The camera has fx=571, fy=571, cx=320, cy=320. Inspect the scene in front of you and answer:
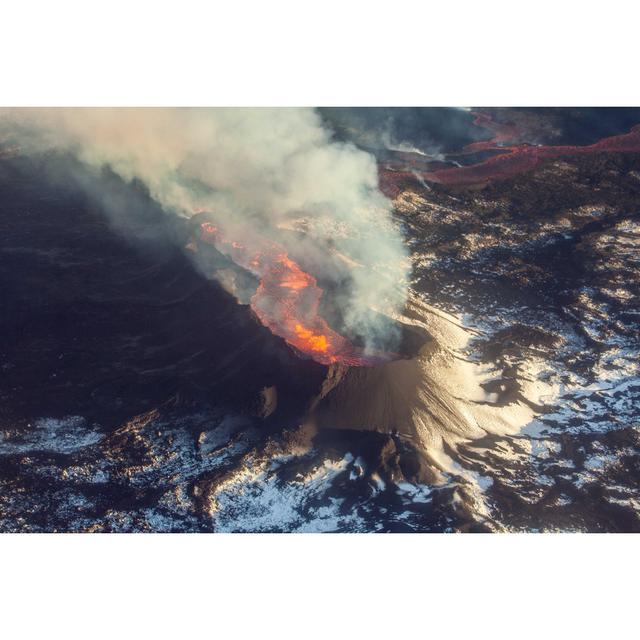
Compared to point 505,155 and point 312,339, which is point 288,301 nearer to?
point 312,339

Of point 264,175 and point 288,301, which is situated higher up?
point 264,175

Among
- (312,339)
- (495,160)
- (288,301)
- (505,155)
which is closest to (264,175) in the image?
(288,301)

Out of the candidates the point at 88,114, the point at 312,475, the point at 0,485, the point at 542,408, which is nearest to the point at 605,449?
the point at 542,408

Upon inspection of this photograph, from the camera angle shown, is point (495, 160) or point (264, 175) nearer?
point (264, 175)

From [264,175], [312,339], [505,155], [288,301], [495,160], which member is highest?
[505,155]

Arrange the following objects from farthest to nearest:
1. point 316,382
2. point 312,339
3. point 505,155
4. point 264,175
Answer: point 505,155, point 264,175, point 312,339, point 316,382

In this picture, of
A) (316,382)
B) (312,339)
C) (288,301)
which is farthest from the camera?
(288,301)
